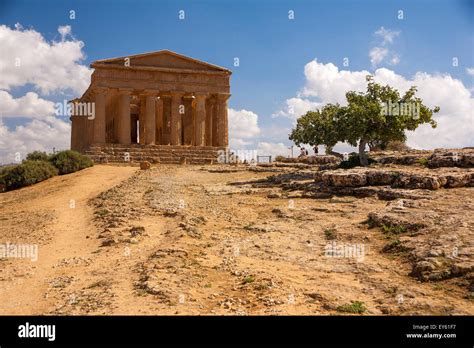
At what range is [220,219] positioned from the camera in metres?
20.1

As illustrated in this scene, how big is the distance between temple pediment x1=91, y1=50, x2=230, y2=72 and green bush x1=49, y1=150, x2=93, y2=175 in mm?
12274

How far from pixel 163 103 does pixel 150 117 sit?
A: 21.3ft

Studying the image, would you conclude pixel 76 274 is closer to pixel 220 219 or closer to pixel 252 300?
pixel 252 300

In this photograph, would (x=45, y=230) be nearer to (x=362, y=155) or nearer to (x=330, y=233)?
(x=330, y=233)

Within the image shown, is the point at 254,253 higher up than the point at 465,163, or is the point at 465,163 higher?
the point at 465,163

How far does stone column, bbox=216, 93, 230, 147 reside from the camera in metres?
52.2

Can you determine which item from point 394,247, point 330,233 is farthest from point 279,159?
point 394,247

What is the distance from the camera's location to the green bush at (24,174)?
3334 cm

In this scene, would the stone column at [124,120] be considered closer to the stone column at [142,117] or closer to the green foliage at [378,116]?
the stone column at [142,117]

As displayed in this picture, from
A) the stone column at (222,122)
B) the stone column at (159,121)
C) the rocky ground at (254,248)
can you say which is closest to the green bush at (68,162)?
the rocky ground at (254,248)

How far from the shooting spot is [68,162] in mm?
37938

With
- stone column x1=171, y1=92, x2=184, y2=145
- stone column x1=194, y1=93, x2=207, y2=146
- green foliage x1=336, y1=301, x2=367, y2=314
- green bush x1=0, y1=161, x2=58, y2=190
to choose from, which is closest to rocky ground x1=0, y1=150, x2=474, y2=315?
green foliage x1=336, y1=301, x2=367, y2=314
